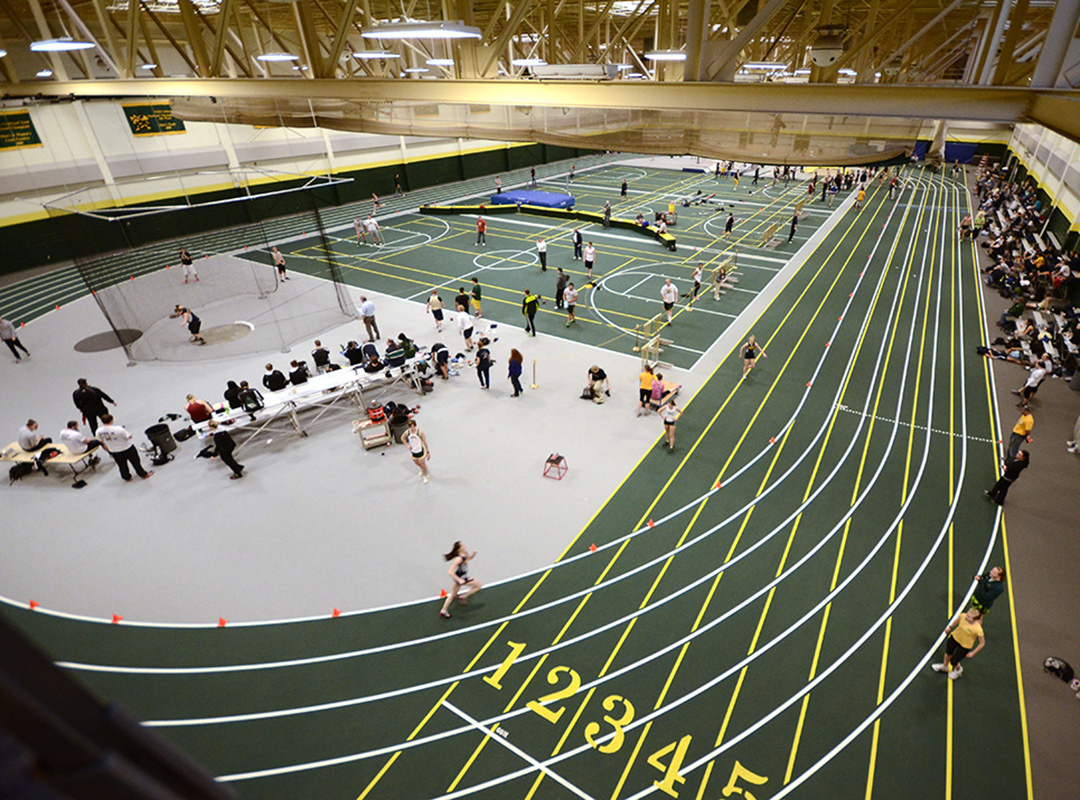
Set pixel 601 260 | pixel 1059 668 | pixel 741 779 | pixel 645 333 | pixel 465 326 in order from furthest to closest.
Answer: pixel 601 260 < pixel 465 326 < pixel 645 333 < pixel 1059 668 < pixel 741 779

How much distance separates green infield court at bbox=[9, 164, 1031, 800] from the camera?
689 cm

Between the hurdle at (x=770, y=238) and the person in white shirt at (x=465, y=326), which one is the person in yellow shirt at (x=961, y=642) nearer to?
the person in white shirt at (x=465, y=326)

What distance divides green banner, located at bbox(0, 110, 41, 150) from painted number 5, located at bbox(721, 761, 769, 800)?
3262 centimetres

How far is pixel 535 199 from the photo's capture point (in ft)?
108

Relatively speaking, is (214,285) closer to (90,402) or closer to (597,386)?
(90,402)

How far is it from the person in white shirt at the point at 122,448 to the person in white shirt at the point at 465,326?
835 cm

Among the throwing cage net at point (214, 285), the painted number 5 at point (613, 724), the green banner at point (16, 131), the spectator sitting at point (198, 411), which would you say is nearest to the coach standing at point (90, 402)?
the spectator sitting at point (198, 411)

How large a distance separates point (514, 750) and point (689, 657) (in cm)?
283

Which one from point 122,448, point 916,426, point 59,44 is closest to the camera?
point 59,44

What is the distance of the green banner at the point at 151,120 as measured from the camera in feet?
84.0

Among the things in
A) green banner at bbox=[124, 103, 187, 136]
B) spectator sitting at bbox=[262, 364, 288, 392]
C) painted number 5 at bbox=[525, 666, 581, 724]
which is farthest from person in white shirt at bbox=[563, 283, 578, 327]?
green banner at bbox=[124, 103, 187, 136]

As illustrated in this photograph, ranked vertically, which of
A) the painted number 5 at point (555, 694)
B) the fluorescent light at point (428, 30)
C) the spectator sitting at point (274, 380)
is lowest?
the painted number 5 at point (555, 694)

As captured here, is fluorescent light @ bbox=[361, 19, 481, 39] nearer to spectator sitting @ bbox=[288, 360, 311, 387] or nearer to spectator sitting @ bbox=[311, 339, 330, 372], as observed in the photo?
spectator sitting @ bbox=[288, 360, 311, 387]

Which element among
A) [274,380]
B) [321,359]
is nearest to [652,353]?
[321,359]
